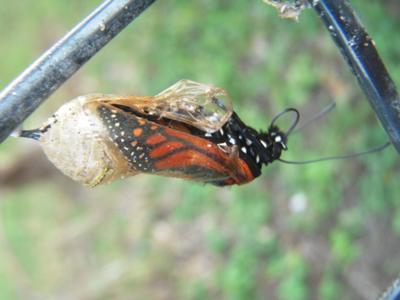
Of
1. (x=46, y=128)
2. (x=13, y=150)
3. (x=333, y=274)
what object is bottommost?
(x=333, y=274)

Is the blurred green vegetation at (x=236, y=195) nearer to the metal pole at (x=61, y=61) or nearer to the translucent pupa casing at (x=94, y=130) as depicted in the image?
the translucent pupa casing at (x=94, y=130)

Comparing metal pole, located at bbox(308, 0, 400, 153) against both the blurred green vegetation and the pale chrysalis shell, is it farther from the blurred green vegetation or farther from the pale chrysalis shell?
the blurred green vegetation

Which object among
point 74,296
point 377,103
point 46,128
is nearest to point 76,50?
point 46,128

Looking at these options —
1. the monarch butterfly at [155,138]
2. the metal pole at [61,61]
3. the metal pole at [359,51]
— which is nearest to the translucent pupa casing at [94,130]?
the monarch butterfly at [155,138]

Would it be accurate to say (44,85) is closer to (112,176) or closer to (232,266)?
(112,176)

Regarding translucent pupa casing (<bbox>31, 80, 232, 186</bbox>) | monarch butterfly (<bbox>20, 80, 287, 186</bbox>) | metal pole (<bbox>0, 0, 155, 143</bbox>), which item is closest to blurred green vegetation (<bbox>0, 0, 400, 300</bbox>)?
monarch butterfly (<bbox>20, 80, 287, 186</bbox>)

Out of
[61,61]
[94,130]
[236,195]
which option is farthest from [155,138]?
[236,195]

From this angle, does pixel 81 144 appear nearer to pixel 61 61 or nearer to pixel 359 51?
pixel 61 61
